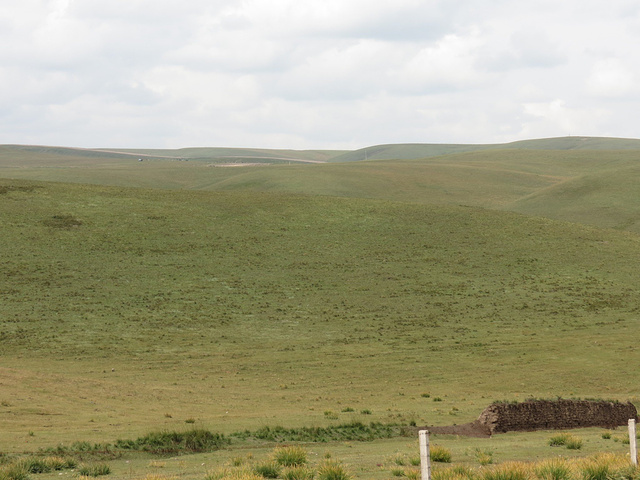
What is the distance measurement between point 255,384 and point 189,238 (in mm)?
36848

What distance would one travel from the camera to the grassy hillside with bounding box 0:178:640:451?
33.0 m

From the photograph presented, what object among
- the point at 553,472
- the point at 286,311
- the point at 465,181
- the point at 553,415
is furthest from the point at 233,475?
the point at 465,181

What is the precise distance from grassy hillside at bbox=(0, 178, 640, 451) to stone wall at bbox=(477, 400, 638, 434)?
8.53ft

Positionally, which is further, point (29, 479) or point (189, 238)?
point (189, 238)

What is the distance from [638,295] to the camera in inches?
2438

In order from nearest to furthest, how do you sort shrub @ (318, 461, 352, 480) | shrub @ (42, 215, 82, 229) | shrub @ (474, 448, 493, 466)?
1. shrub @ (318, 461, 352, 480)
2. shrub @ (474, 448, 493, 466)
3. shrub @ (42, 215, 82, 229)

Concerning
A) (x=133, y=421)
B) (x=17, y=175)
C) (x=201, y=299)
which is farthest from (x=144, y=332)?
(x=17, y=175)

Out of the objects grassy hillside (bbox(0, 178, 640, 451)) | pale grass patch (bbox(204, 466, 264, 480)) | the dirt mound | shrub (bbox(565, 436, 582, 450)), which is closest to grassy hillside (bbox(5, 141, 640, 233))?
grassy hillside (bbox(0, 178, 640, 451))

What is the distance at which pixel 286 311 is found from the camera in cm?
5612

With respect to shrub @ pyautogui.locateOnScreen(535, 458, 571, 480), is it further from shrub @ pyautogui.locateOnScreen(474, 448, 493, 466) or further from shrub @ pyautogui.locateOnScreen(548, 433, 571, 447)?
shrub @ pyautogui.locateOnScreen(548, 433, 571, 447)

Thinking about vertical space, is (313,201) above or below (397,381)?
above

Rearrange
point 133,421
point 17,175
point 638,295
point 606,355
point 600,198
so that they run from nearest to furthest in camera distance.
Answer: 1. point 133,421
2. point 606,355
3. point 638,295
4. point 600,198
5. point 17,175

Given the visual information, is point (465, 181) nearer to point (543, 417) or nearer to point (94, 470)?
point (543, 417)

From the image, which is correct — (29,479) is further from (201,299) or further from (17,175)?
(17,175)
